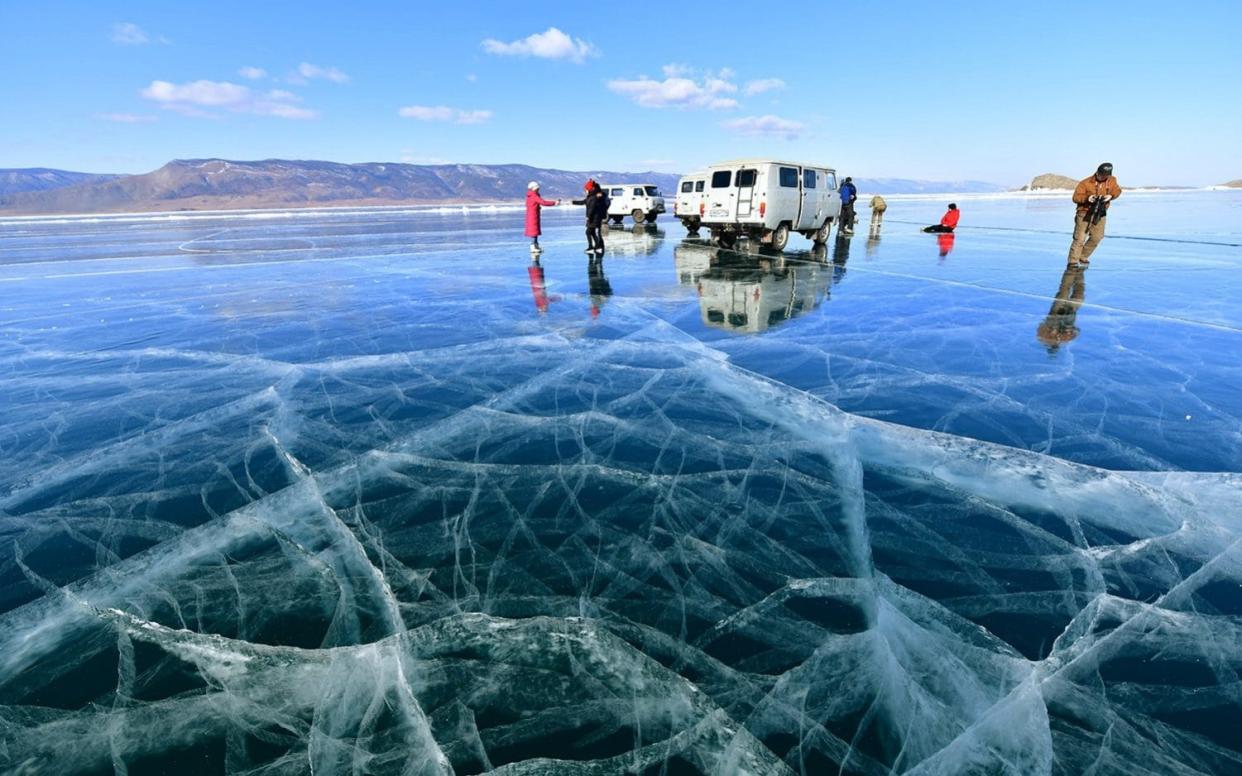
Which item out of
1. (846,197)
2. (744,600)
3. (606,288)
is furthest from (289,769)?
(846,197)

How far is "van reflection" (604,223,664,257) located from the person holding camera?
32.0 feet

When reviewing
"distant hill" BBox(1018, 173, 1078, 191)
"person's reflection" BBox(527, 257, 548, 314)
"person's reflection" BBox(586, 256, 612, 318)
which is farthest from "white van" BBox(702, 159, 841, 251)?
"distant hill" BBox(1018, 173, 1078, 191)

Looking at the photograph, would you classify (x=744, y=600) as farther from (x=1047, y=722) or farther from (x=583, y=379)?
(x=583, y=379)

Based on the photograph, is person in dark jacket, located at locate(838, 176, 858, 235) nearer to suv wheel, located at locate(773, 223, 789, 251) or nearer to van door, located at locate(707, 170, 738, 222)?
suv wheel, located at locate(773, 223, 789, 251)

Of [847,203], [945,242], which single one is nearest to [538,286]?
[847,203]

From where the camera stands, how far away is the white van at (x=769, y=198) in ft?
45.5

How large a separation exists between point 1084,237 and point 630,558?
12.9 m

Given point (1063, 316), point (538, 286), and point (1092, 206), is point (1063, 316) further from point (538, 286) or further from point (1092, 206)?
point (538, 286)

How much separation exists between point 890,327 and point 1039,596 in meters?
5.36

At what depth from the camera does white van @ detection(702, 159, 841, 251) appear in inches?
546

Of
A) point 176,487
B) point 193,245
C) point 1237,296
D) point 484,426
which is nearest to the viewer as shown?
point 176,487

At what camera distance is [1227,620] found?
2.30 metres

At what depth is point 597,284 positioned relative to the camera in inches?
425

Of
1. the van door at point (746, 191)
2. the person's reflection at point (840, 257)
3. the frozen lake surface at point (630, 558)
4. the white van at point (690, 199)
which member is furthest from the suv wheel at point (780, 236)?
the frozen lake surface at point (630, 558)
